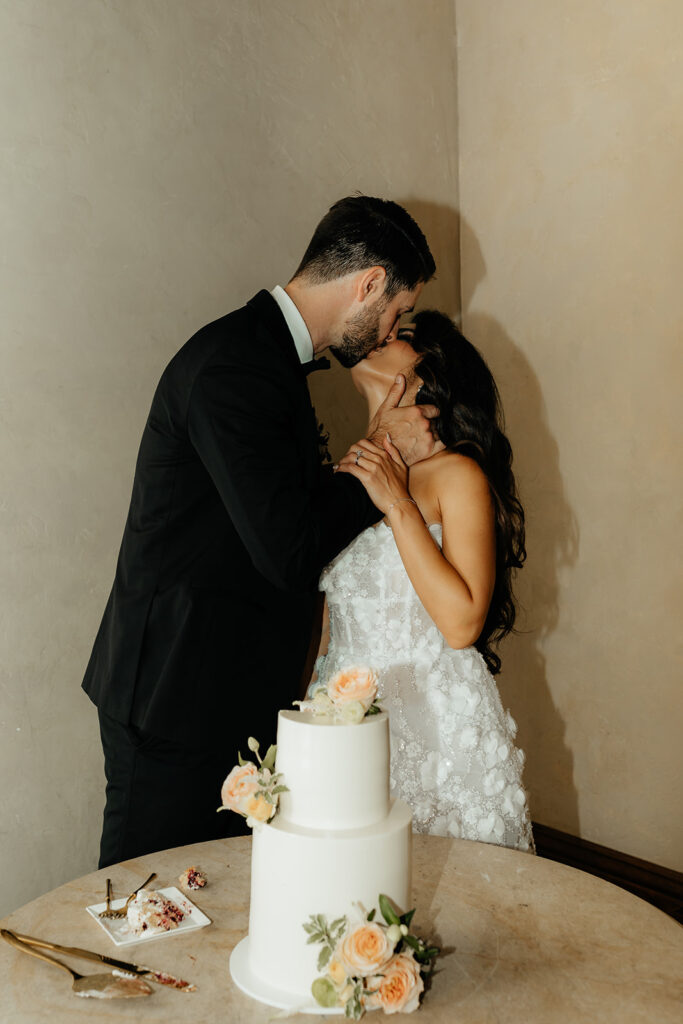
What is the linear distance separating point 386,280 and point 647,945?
155 centimetres

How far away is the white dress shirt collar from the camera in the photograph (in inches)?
84.7

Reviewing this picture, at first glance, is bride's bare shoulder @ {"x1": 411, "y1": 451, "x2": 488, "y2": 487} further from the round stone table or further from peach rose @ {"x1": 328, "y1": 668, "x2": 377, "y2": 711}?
peach rose @ {"x1": 328, "y1": 668, "x2": 377, "y2": 711}

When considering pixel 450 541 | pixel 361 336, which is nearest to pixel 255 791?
pixel 450 541

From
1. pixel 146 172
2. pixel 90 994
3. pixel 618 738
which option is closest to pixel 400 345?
pixel 146 172

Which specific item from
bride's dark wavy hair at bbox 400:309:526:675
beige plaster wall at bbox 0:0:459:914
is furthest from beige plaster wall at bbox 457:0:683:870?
beige plaster wall at bbox 0:0:459:914

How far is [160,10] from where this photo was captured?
250 centimetres

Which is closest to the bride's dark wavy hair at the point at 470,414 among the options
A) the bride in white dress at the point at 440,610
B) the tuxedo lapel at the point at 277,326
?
the bride in white dress at the point at 440,610

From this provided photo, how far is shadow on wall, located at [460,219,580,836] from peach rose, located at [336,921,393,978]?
219cm

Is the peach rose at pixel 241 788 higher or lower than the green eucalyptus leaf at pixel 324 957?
higher

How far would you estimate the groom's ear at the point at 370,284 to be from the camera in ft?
7.07

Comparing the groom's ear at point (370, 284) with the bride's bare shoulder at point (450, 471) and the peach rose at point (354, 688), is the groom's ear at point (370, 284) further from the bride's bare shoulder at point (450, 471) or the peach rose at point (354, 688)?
the peach rose at point (354, 688)

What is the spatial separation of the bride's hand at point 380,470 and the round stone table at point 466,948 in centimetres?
79

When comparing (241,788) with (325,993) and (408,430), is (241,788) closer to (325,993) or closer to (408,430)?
(325,993)

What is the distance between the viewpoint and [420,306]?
3348 mm
